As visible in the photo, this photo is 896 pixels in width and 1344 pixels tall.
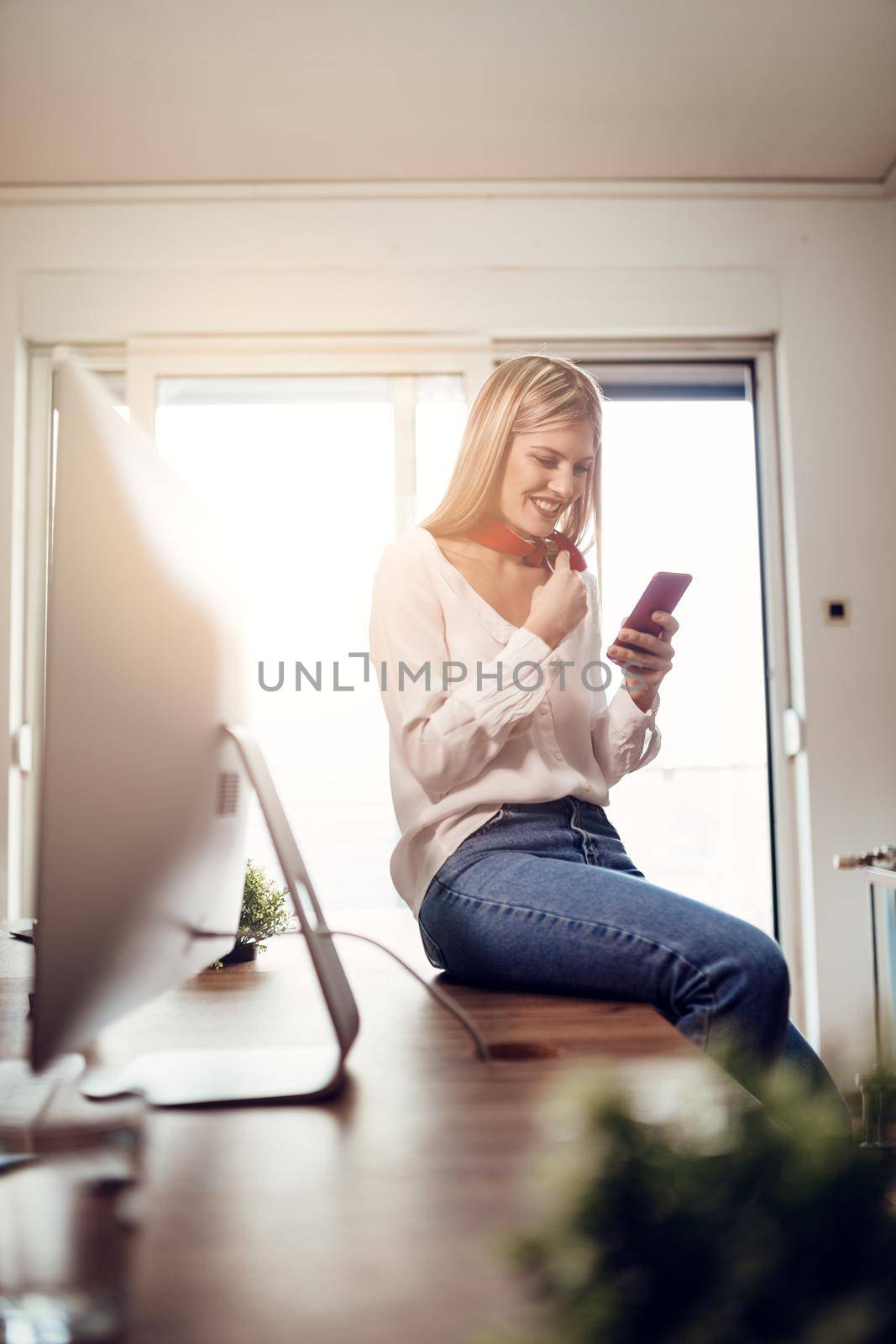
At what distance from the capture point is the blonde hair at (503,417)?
1.33 metres

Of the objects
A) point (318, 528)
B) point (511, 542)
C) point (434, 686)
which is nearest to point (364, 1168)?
point (434, 686)

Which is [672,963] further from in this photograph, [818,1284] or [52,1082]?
[818,1284]

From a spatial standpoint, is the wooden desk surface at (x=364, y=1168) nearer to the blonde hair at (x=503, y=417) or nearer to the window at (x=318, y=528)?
the blonde hair at (x=503, y=417)

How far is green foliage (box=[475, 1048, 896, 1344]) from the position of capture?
0.20m

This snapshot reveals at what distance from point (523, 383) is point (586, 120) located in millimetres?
1638

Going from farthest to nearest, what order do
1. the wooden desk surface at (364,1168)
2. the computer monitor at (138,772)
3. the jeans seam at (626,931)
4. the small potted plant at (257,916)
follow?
1. the small potted plant at (257,916)
2. the jeans seam at (626,931)
3. the computer monitor at (138,772)
4. the wooden desk surface at (364,1168)

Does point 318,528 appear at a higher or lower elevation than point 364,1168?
higher

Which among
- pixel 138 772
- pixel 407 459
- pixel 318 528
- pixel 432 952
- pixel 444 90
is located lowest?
pixel 432 952

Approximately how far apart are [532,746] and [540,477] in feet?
1.38

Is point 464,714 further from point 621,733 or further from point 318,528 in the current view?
point 318,528

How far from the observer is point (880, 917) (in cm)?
266

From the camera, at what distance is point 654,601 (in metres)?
1.21

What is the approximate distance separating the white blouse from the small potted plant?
0.45 feet
